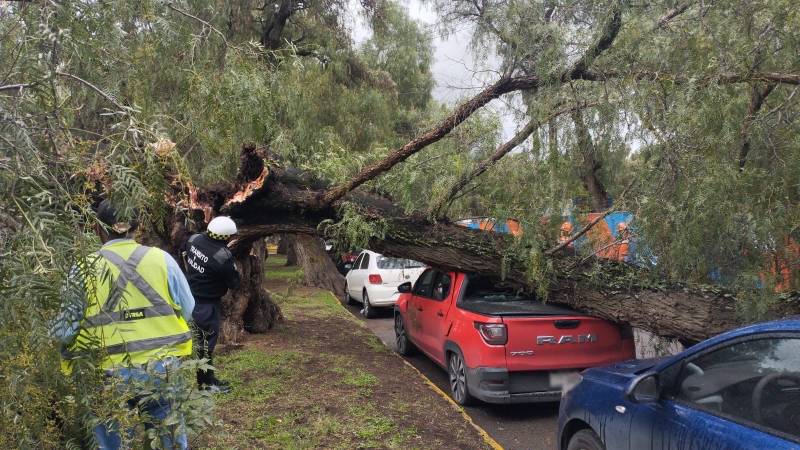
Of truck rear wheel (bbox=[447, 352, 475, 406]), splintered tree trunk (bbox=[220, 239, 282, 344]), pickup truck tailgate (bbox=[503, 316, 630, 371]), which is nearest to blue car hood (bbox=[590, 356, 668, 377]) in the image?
pickup truck tailgate (bbox=[503, 316, 630, 371])

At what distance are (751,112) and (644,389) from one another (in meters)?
3.14

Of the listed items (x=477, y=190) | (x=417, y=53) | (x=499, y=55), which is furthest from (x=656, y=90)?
(x=417, y=53)

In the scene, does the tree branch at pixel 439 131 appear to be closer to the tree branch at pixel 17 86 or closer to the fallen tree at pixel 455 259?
the fallen tree at pixel 455 259

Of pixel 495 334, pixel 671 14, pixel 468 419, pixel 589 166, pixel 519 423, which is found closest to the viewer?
pixel 671 14

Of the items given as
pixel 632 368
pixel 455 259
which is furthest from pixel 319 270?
pixel 632 368

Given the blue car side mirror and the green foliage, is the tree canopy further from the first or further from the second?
the blue car side mirror

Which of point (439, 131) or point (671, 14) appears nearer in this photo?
point (671, 14)

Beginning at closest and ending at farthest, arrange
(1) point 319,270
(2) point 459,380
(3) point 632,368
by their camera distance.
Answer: (3) point 632,368, (2) point 459,380, (1) point 319,270

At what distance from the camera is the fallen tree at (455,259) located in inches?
224

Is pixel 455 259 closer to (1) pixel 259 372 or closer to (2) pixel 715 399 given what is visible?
(1) pixel 259 372

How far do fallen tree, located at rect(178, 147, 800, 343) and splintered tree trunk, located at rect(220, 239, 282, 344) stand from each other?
0.6 inches

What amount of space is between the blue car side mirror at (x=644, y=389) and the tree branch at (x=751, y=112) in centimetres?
258

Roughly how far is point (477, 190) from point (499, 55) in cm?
147

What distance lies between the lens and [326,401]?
19.7ft
